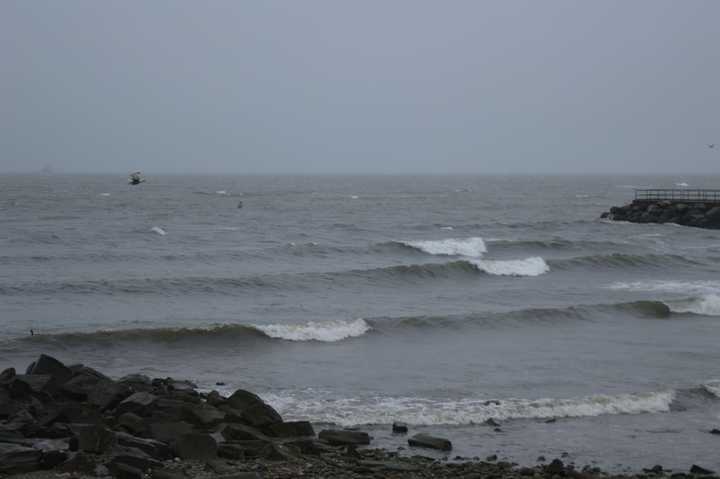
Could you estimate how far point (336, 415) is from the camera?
48.8ft

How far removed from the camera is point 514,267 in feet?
125

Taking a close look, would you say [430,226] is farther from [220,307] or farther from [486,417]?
[486,417]

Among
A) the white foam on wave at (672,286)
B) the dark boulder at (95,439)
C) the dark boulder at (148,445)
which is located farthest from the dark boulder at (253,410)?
the white foam on wave at (672,286)

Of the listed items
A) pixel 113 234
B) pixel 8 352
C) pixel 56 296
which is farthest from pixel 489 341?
pixel 113 234

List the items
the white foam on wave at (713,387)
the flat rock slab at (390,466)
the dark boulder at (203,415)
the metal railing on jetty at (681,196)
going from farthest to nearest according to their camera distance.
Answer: the metal railing on jetty at (681,196) → the white foam on wave at (713,387) → the dark boulder at (203,415) → the flat rock slab at (390,466)

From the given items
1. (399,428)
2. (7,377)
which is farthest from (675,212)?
(7,377)

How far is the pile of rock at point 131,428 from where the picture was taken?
10.6 metres

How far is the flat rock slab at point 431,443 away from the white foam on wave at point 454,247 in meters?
31.8

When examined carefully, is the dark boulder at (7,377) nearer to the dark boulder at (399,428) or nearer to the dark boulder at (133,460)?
the dark boulder at (133,460)

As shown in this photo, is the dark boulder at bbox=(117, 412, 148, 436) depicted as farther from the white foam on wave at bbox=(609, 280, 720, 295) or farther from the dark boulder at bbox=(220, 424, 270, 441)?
the white foam on wave at bbox=(609, 280, 720, 295)

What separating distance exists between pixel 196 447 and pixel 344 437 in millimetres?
2461

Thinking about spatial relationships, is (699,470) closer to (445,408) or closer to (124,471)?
(445,408)

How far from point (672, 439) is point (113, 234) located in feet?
135

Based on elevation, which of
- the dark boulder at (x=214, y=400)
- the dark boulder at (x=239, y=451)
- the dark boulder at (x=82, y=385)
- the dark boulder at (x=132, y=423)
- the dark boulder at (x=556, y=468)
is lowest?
the dark boulder at (x=556, y=468)
